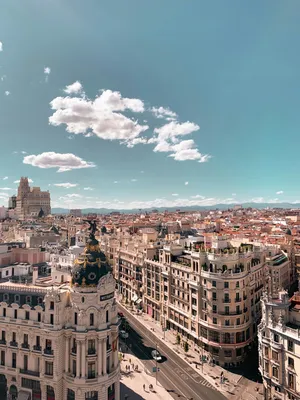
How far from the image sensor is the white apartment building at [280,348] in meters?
53.2

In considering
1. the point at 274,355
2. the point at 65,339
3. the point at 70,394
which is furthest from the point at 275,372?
the point at 65,339

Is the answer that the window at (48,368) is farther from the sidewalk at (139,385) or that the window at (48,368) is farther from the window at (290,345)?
the window at (290,345)

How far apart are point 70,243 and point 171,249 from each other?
72106 mm

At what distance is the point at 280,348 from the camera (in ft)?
181

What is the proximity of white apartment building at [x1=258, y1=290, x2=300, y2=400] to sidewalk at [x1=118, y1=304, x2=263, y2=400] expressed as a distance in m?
8.52

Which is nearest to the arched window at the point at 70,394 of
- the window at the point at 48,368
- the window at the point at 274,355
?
the window at the point at 48,368

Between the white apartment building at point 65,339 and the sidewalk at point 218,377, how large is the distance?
77.2ft

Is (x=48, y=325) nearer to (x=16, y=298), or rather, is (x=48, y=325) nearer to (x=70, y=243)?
(x=16, y=298)

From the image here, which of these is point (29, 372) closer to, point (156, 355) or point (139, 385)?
point (139, 385)

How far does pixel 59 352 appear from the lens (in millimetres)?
57625

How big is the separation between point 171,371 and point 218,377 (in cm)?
1079

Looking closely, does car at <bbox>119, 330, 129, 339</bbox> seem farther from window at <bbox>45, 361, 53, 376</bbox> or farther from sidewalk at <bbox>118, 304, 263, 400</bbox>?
window at <bbox>45, 361, 53, 376</bbox>

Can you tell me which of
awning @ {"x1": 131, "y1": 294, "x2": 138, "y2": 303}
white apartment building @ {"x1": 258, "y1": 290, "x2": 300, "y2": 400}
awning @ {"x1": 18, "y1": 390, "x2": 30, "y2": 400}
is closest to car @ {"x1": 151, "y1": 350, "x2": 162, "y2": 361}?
white apartment building @ {"x1": 258, "y1": 290, "x2": 300, "y2": 400}

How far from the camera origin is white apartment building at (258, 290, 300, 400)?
5322 centimetres
